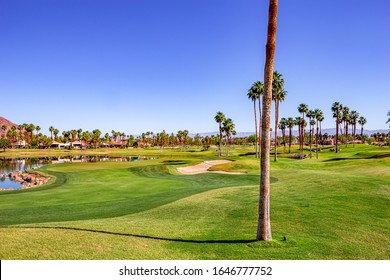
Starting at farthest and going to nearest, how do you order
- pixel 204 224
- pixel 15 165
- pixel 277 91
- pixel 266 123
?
pixel 15 165 → pixel 277 91 → pixel 204 224 → pixel 266 123

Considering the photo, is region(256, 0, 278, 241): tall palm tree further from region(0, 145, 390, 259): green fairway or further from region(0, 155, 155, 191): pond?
region(0, 155, 155, 191): pond

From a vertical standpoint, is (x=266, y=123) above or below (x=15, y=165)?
above

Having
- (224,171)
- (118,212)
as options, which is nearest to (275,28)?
(118,212)

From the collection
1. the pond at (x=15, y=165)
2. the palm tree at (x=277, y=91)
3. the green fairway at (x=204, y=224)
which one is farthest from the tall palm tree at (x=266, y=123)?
the palm tree at (x=277, y=91)

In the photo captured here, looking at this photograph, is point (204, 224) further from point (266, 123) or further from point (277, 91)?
point (277, 91)

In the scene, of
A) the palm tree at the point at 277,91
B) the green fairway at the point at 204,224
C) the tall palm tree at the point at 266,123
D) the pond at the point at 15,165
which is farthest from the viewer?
the palm tree at the point at 277,91

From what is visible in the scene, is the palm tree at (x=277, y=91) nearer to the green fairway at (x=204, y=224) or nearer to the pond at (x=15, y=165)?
the green fairway at (x=204, y=224)

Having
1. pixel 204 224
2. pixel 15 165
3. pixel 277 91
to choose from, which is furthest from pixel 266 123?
pixel 15 165

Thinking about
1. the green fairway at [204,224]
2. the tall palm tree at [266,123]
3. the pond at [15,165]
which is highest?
the tall palm tree at [266,123]

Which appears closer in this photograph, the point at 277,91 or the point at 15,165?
the point at 277,91

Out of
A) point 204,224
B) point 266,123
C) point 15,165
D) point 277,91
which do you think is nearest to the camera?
point 266,123

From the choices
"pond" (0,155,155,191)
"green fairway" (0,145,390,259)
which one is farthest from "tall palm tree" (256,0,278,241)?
"pond" (0,155,155,191)

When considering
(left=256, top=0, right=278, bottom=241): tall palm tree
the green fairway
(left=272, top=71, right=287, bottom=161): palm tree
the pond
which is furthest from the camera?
(left=272, top=71, right=287, bottom=161): palm tree

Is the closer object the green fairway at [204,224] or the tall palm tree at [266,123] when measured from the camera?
the green fairway at [204,224]
